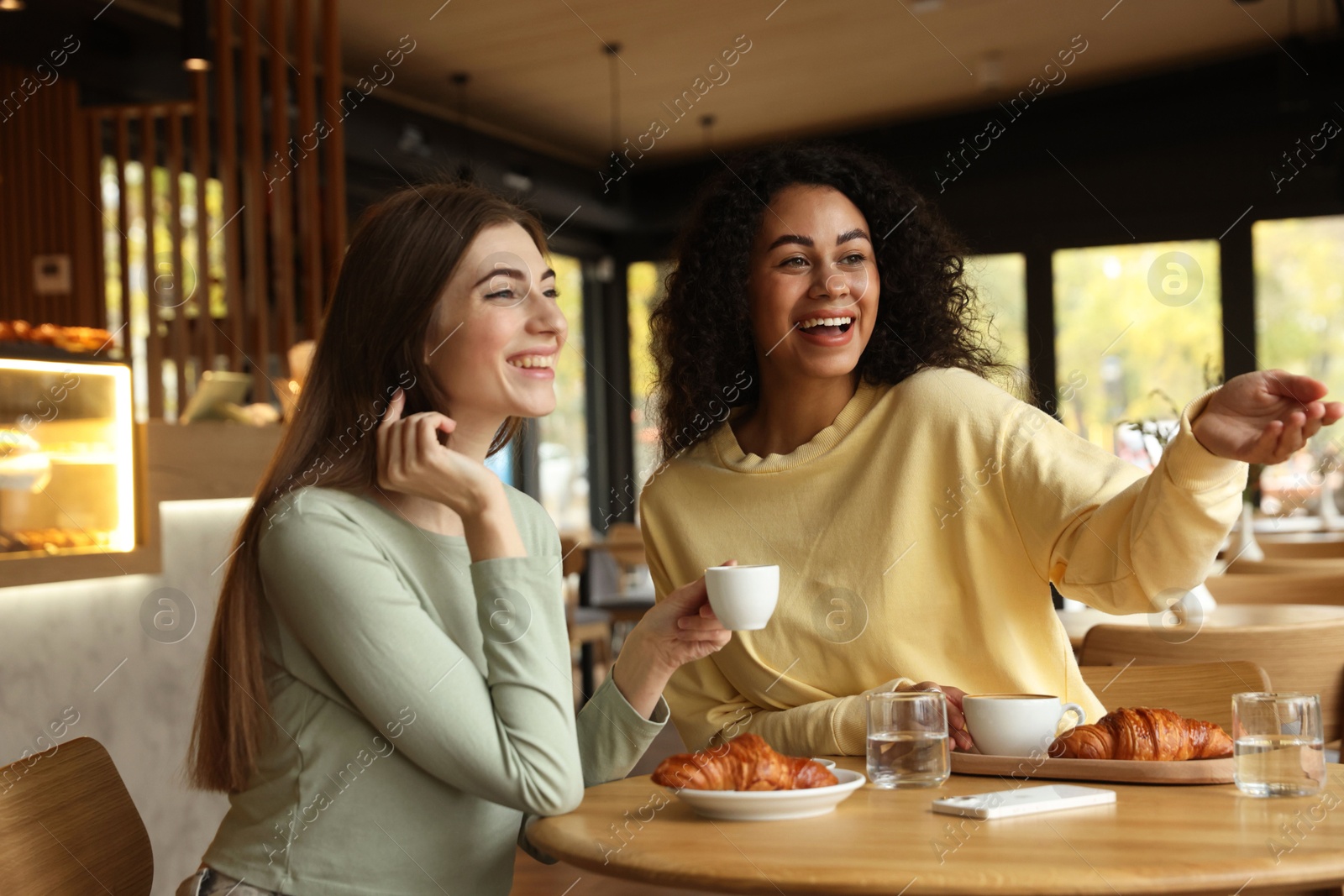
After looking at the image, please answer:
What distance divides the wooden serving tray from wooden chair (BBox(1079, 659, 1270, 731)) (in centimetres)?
51

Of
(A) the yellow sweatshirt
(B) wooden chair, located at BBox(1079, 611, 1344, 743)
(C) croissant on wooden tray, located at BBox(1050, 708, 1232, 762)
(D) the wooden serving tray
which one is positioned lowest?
(B) wooden chair, located at BBox(1079, 611, 1344, 743)

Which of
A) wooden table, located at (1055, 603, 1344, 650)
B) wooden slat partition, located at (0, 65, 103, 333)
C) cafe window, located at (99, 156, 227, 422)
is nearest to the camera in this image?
wooden table, located at (1055, 603, 1344, 650)

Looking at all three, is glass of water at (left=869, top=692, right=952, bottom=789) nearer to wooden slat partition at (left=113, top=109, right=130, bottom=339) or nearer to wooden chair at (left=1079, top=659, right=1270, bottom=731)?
wooden chair at (left=1079, top=659, right=1270, bottom=731)

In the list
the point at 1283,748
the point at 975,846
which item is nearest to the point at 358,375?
the point at 975,846

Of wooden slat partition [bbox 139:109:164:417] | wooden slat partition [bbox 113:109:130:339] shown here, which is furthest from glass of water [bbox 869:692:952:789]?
wooden slat partition [bbox 113:109:130:339]

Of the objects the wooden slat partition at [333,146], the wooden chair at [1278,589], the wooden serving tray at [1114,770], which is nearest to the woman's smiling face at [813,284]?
the wooden serving tray at [1114,770]

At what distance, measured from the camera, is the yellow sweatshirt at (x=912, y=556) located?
1668 millimetres

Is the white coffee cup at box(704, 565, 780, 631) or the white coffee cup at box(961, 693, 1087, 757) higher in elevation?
the white coffee cup at box(704, 565, 780, 631)

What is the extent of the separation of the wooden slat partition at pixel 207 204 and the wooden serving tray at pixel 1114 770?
4.25 metres

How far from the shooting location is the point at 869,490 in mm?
1815

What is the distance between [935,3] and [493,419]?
5372mm

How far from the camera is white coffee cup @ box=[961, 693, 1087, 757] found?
144 centimetres

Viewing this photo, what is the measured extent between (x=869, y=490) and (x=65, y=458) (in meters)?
1.84

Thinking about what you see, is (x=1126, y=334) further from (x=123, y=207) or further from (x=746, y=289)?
(x=746, y=289)
